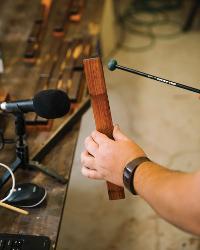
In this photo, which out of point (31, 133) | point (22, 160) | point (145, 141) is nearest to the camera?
point (22, 160)

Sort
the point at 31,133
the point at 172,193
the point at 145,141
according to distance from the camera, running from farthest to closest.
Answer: the point at 145,141, the point at 31,133, the point at 172,193

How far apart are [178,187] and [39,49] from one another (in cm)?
109

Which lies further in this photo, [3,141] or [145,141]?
[145,141]

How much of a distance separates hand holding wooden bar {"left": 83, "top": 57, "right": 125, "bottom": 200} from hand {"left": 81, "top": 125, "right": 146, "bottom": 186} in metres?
0.02

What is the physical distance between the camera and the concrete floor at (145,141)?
149cm

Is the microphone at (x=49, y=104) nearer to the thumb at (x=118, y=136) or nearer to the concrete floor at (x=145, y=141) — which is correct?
the thumb at (x=118, y=136)

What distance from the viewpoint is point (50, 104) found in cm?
87

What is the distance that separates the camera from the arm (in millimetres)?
652

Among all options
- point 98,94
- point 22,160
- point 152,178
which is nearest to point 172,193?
point 152,178

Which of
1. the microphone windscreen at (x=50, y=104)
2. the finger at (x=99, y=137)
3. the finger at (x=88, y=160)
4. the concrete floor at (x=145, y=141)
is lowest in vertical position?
the concrete floor at (x=145, y=141)

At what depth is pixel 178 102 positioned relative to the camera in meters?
2.16

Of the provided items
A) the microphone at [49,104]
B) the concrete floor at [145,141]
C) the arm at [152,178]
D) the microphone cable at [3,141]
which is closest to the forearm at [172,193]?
the arm at [152,178]

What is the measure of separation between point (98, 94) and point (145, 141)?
42.8 inches

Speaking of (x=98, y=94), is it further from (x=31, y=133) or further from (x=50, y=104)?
→ (x=31, y=133)
